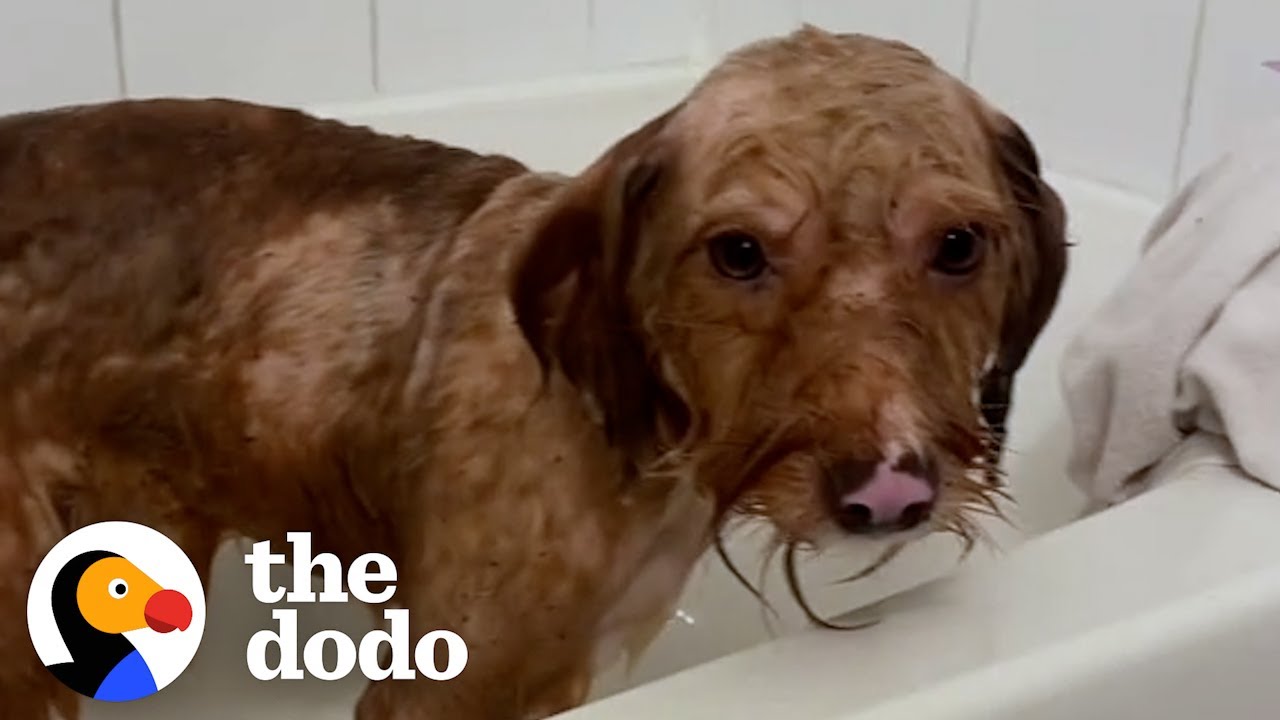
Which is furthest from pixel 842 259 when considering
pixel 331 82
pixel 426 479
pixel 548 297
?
pixel 331 82

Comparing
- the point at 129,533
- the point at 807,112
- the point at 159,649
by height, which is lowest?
the point at 159,649

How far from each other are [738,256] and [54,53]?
90cm

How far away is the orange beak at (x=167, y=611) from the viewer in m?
1.34

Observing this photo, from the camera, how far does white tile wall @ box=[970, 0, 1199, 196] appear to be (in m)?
1.61

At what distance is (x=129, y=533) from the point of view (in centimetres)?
128

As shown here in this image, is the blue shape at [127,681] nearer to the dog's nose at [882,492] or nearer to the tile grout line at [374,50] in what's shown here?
the tile grout line at [374,50]

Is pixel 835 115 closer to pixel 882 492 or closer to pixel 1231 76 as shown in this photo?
pixel 882 492

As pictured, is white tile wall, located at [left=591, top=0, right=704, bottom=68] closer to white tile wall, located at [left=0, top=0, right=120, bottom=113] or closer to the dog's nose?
white tile wall, located at [left=0, top=0, right=120, bottom=113]

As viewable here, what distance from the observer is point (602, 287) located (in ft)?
3.50

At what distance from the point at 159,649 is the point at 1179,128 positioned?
3.04 feet

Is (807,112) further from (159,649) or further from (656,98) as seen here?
(656,98)

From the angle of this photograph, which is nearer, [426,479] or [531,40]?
[426,479]

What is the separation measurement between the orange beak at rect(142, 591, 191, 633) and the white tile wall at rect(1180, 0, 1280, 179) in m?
0.89

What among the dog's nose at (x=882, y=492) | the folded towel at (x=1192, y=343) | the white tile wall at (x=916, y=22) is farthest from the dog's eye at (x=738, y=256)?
the white tile wall at (x=916, y=22)
